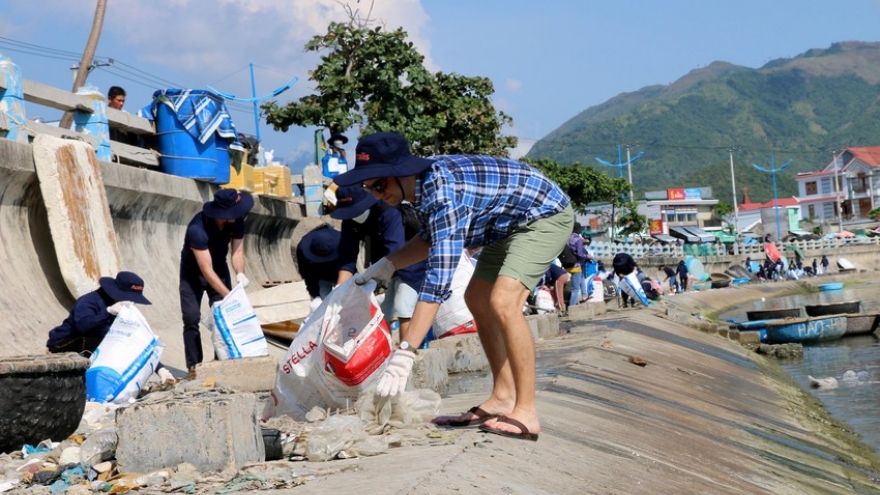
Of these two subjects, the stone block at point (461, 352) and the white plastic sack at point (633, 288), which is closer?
the stone block at point (461, 352)

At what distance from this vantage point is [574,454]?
5656 millimetres

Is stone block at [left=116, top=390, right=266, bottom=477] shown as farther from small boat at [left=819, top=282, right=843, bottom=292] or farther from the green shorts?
small boat at [left=819, top=282, right=843, bottom=292]

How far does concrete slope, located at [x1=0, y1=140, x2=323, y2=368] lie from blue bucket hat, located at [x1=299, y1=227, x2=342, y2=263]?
2.42m

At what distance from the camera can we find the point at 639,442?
6.88 metres

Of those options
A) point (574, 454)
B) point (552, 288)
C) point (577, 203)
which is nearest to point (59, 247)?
point (574, 454)

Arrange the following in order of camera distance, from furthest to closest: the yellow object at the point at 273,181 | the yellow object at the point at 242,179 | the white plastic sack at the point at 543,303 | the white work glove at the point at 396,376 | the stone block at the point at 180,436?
the yellow object at the point at 273,181
the white plastic sack at the point at 543,303
the yellow object at the point at 242,179
the white work glove at the point at 396,376
the stone block at the point at 180,436

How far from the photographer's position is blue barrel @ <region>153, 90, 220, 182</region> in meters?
13.9

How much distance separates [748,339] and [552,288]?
3767 mm

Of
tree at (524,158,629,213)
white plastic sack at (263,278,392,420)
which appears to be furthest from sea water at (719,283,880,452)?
tree at (524,158,629,213)

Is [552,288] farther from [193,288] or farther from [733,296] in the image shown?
[733,296]

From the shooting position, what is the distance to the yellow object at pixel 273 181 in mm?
16625

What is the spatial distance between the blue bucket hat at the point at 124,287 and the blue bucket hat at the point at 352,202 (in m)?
1.81

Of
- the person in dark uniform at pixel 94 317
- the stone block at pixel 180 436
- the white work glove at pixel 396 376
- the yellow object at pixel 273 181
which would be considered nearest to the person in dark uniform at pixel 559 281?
the yellow object at pixel 273 181

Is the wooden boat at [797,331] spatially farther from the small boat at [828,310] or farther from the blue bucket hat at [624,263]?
the blue bucket hat at [624,263]
